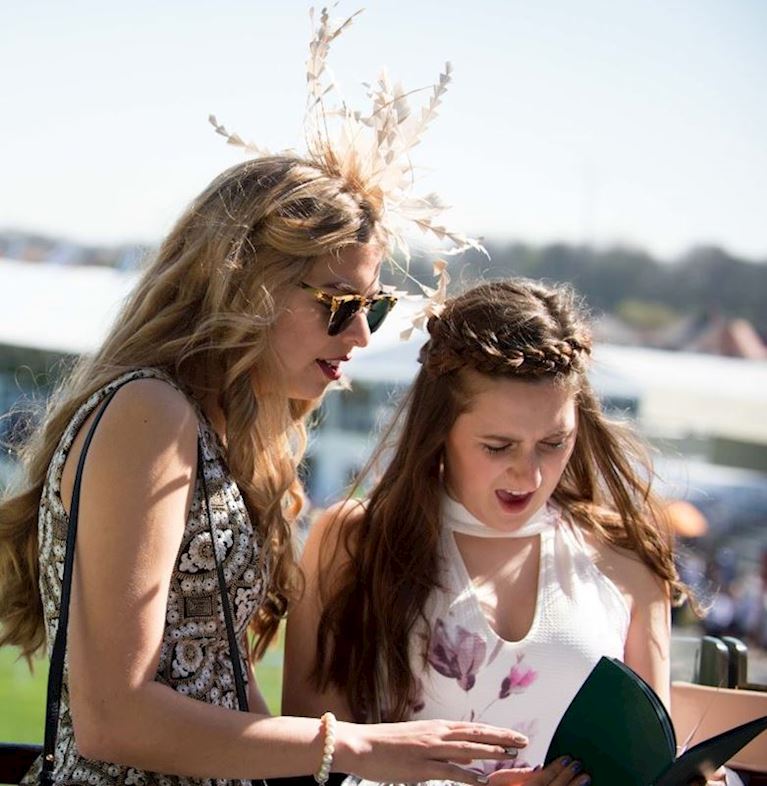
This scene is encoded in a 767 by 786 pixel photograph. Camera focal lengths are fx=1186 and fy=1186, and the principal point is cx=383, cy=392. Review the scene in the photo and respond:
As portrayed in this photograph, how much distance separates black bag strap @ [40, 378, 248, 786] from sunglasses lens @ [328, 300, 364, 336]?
29cm

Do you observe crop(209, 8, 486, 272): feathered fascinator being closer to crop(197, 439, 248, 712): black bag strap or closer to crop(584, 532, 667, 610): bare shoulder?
crop(197, 439, 248, 712): black bag strap

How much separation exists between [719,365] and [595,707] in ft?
37.9

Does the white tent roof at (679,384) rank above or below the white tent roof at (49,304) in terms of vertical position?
below

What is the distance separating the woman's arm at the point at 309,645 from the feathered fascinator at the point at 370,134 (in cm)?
59

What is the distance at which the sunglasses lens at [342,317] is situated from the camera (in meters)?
1.82

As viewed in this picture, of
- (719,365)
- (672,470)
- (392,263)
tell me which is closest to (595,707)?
(392,263)

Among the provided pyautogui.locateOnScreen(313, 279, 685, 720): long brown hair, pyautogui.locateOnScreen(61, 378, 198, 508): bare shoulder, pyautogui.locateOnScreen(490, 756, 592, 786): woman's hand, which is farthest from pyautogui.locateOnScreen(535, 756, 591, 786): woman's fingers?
pyautogui.locateOnScreen(61, 378, 198, 508): bare shoulder

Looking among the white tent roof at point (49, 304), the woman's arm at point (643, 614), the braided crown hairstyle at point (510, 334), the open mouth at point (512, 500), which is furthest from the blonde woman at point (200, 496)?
the white tent roof at point (49, 304)

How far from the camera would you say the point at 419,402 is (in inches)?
88.6

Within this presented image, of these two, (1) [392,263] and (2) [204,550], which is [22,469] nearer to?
(2) [204,550]

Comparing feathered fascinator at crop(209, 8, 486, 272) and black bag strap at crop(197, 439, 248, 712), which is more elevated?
feathered fascinator at crop(209, 8, 486, 272)

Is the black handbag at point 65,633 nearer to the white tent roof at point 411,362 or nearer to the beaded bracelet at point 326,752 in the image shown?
the beaded bracelet at point 326,752

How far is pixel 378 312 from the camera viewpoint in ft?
6.41

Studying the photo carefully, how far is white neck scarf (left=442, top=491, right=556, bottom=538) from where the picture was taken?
7.23 ft
